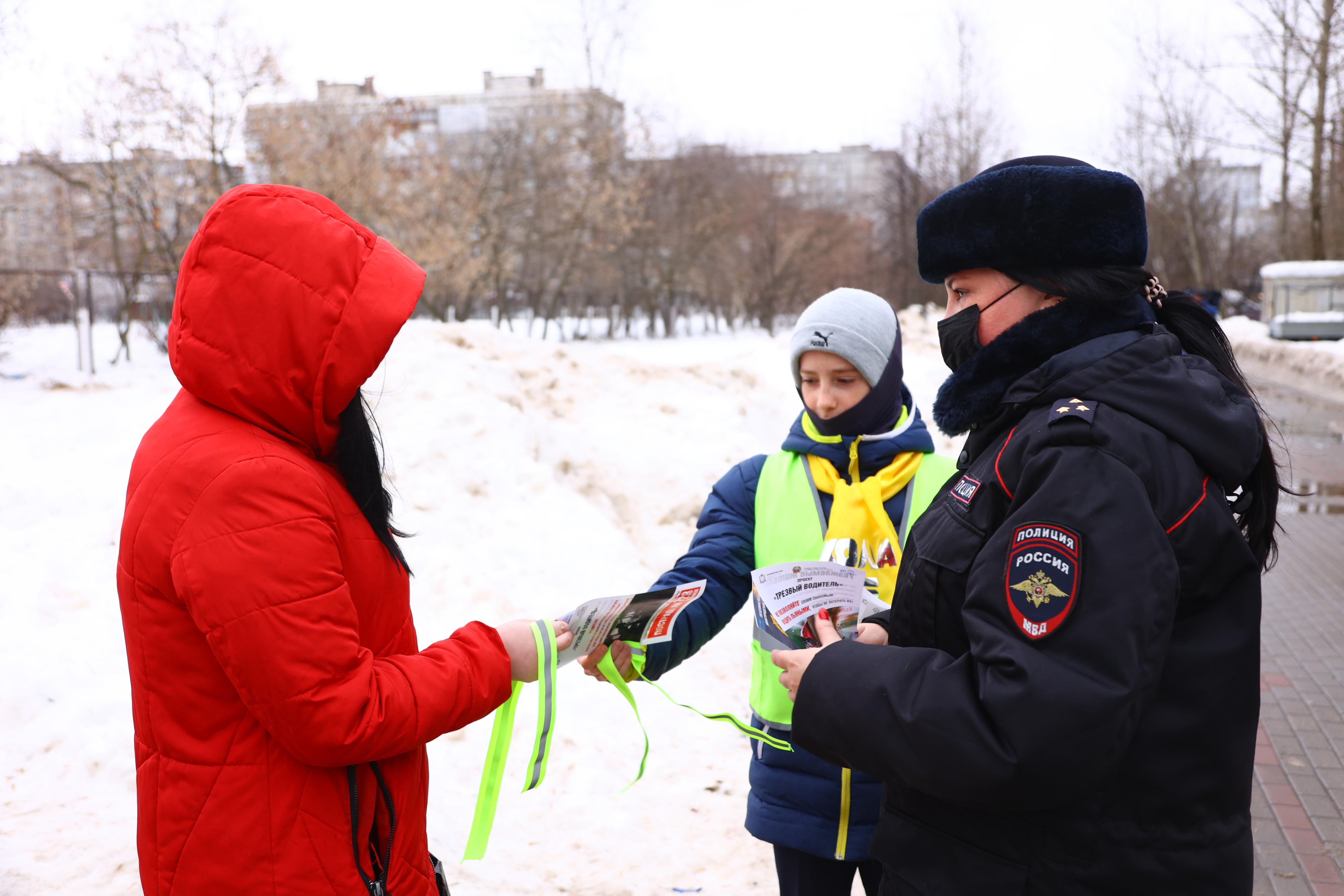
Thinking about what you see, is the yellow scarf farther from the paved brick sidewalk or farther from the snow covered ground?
the snow covered ground

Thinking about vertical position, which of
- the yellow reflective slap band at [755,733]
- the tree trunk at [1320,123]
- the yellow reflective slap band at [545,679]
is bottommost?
the yellow reflective slap band at [755,733]

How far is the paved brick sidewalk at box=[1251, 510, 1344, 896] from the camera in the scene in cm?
414

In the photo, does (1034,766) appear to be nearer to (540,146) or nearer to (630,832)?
(630,832)

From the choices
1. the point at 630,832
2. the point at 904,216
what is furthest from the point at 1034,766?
the point at 904,216

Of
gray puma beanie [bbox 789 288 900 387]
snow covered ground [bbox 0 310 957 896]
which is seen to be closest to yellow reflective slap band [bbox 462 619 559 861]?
gray puma beanie [bbox 789 288 900 387]

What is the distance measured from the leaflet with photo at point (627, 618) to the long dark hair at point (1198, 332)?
3.70 ft

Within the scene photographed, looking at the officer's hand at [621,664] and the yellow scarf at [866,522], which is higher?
the yellow scarf at [866,522]

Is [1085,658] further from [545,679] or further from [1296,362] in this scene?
[1296,362]

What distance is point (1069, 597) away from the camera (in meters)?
1.42

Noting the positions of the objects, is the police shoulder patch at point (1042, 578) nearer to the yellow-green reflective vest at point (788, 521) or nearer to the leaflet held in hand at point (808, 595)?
the leaflet held in hand at point (808, 595)

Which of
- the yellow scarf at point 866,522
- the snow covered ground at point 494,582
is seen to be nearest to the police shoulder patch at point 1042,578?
the yellow scarf at point 866,522

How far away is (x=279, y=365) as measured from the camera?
1747 millimetres

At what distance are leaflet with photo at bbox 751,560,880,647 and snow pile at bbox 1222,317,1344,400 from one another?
2109 cm

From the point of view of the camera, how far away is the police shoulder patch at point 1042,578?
142 cm
